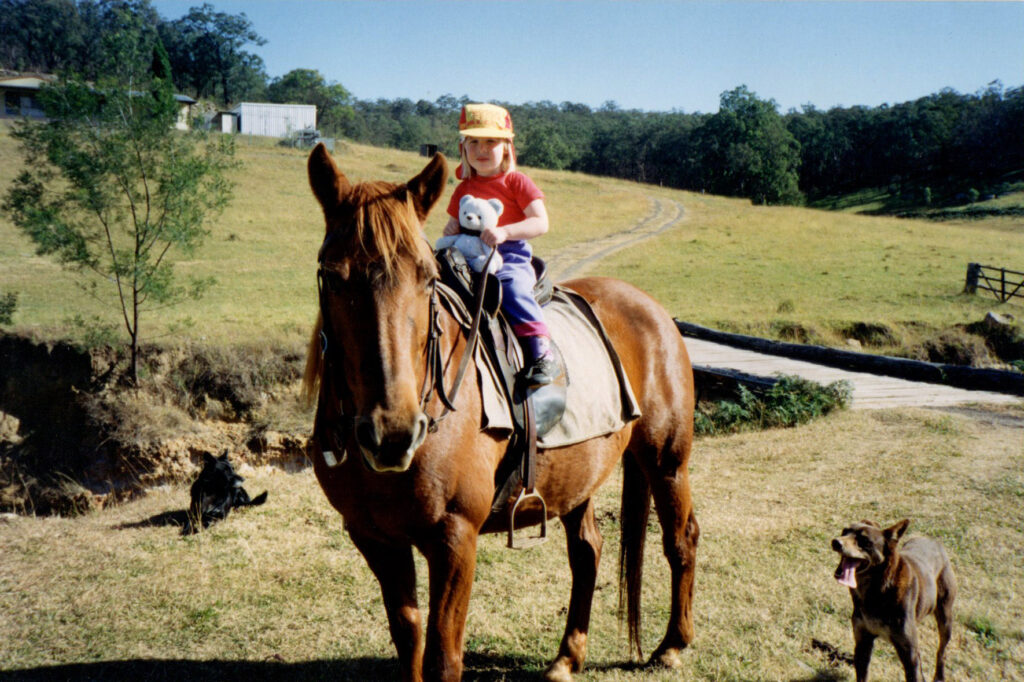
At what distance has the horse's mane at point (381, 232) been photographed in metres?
2.22

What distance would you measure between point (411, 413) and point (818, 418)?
905 cm

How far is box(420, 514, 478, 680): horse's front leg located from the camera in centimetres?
272

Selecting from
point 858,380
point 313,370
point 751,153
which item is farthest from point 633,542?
point 751,153

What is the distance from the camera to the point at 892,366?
12.8 m

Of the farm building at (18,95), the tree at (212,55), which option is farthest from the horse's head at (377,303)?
the tree at (212,55)

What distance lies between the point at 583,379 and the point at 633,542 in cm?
145

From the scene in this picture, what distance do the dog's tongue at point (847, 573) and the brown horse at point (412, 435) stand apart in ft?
3.25

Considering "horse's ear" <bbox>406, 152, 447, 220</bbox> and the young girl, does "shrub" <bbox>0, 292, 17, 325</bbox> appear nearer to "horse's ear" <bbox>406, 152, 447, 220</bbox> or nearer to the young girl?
the young girl

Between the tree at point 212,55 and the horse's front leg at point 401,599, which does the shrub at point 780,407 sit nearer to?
the horse's front leg at point 401,599

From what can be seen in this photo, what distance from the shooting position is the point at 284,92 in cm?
9000

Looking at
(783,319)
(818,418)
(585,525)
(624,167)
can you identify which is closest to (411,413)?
(585,525)

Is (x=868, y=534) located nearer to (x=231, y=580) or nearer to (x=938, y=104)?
(x=231, y=580)

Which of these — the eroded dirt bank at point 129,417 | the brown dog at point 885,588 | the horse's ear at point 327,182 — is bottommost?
the eroded dirt bank at point 129,417

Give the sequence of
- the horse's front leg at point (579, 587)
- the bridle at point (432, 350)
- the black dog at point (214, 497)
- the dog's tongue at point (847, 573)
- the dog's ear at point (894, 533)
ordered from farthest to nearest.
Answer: the black dog at point (214, 497)
the horse's front leg at point (579, 587)
the dog's ear at point (894, 533)
the dog's tongue at point (847, 573)
the bridle at point (432, 350)
